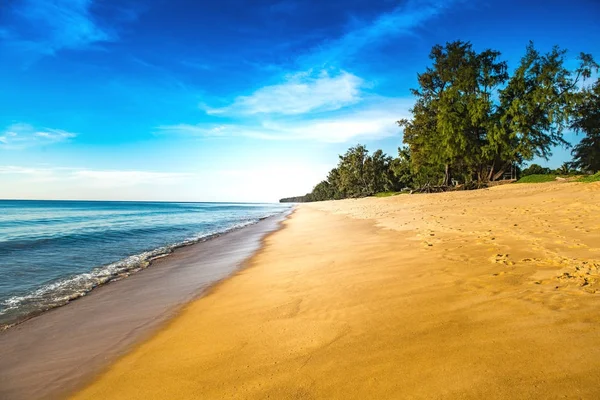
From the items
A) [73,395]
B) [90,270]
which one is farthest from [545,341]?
[90,270]

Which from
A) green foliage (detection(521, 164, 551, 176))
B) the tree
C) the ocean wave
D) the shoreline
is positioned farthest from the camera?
green foliage (detection(521, 164, 551, 176))

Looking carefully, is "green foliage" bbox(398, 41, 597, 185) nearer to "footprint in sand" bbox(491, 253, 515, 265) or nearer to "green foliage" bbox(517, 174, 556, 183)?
"green foliage" bbox(517, 174, 556, 183)

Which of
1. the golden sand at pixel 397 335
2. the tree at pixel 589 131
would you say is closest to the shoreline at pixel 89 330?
the golden sand at pixel 397 335

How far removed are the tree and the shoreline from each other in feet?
172

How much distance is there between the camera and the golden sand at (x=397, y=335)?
8.80 ft

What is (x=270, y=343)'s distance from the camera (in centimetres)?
379

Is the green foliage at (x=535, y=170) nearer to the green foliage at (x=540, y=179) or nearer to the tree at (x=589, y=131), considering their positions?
the tree at (x=589, y=131)

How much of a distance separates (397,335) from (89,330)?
5.09 metres

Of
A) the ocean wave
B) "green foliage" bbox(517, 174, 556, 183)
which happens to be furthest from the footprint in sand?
"green foliage" bbox(517, 174, 556, 183)

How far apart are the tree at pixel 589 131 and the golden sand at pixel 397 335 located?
4902 cm

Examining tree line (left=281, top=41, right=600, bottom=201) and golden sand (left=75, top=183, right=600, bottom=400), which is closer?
golden sand (left=75, top=183, right=600, bottom=400)

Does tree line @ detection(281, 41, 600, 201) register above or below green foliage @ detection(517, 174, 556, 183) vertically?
above

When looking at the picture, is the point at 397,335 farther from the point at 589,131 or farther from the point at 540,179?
the point at 589,131

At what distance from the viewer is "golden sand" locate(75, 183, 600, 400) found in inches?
106
